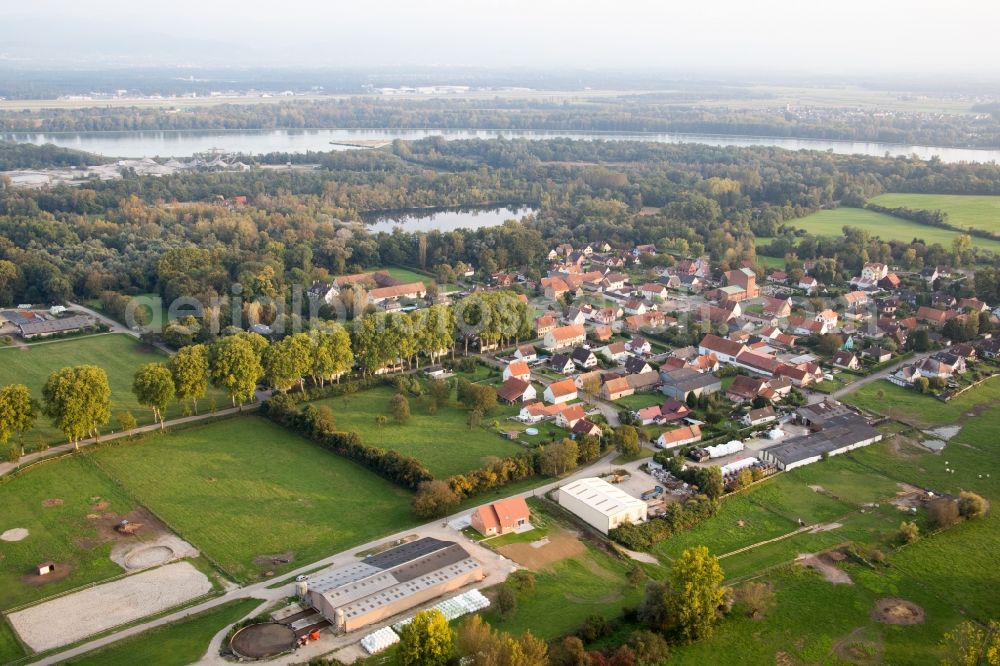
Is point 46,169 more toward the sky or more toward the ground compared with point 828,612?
more toward the sky

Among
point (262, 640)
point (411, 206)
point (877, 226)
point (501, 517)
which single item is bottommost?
point (262, 640)

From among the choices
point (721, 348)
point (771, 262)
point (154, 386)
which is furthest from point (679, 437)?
point (771, 262)

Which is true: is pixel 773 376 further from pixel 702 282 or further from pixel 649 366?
pixel 702 282

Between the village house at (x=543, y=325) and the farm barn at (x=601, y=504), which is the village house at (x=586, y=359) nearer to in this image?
the village house at (x=543, y=325)

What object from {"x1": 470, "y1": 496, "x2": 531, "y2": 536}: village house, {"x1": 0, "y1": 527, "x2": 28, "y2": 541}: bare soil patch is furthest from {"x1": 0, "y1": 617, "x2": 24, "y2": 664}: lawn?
{"x1": 470, "y1": 496, "x2": 531, "y2": 536}: village house

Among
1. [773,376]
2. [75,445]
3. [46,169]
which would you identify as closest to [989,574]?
[773,376]

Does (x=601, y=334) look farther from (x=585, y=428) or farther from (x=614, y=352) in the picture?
(x=585, y=428)

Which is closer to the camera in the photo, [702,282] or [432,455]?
[432,455]
